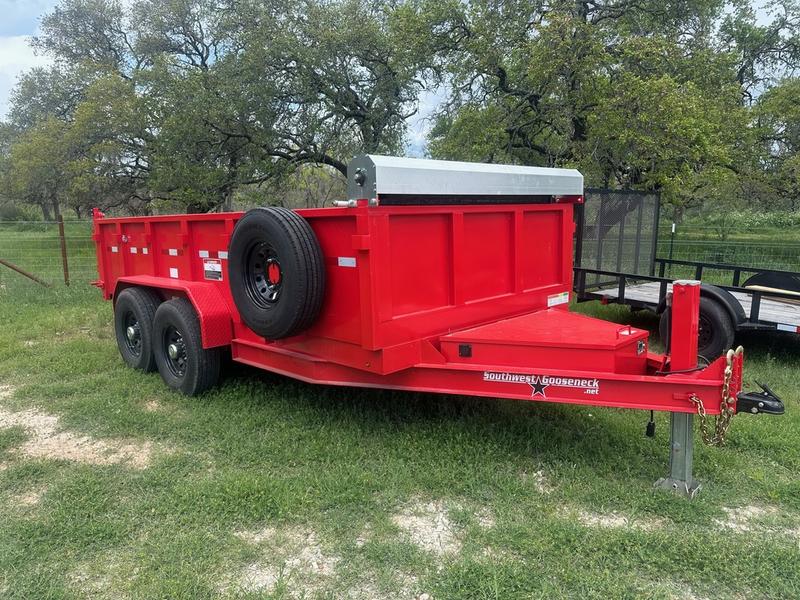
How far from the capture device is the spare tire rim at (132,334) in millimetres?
6027

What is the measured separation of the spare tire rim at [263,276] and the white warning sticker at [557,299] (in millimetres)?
2330

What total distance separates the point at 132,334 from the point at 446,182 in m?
3.92

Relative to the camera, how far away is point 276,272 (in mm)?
4082

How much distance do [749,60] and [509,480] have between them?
21172 mm

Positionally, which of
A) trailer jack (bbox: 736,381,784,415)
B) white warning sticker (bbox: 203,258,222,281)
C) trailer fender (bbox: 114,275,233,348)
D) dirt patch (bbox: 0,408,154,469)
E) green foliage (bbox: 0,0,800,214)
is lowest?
dirt patch (bbox: 0,408,154,469)

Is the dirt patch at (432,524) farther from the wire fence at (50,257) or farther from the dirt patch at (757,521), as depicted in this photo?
the wire fence at (50,257)

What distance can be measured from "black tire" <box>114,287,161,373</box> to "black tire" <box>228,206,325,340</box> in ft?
6.06

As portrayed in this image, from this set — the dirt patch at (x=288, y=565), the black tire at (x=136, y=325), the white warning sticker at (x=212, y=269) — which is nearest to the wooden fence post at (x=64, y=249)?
the black tire at (x=136, y=325)

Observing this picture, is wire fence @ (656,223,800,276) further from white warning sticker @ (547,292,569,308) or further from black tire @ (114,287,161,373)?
black tire @ (114,287,161,373)

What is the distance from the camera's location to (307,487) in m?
Answer: 3.54

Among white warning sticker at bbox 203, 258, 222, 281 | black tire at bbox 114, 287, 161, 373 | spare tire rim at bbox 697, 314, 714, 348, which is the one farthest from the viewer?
spare tire rim at bbox 697, 314, 714, 348

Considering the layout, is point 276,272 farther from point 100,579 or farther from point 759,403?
point 759,403

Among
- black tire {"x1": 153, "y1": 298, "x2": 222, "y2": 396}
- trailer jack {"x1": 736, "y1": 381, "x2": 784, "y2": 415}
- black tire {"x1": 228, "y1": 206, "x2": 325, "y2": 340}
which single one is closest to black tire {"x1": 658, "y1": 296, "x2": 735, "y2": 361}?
trailer jack {"x1": 736, "y1": 381, "x2": 784, "y2": 415}

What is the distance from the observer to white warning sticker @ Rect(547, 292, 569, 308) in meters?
5.07
